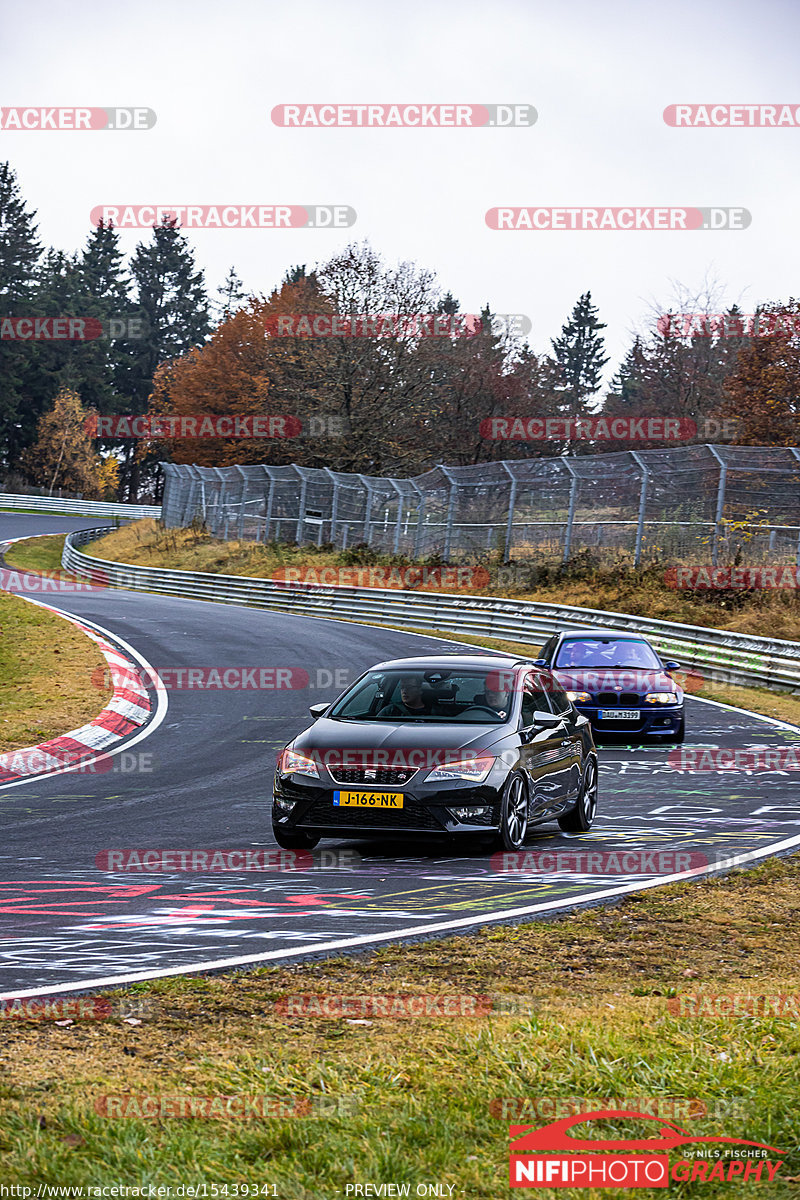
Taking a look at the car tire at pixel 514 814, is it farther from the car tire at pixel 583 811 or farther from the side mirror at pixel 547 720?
the car tire at pixel 583 811

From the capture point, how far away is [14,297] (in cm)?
10556

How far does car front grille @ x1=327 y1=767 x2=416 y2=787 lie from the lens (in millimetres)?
9793

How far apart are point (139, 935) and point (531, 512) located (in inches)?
1245

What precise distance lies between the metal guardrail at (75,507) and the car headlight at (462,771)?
76.5 meters

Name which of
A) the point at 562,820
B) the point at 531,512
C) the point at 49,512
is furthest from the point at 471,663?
the point at 49,512

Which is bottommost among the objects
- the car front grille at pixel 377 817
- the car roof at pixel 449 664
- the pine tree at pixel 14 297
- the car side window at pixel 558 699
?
the car front grille at pixel 377 817

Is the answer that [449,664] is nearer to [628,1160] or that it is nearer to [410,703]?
[410,703]

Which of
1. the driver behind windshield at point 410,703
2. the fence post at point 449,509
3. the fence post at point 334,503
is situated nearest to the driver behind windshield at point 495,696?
the driver behind windshield at point 410,703

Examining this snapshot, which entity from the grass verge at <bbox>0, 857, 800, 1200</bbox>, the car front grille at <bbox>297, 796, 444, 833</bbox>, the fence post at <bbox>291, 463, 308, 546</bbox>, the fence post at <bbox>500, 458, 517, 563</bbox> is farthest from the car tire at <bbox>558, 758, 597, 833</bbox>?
the fence post at <bbox>291, 463, 308, 546</bbox>

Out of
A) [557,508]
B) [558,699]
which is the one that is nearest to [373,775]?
[558,699]

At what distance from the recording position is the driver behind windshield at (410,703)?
10.9 m

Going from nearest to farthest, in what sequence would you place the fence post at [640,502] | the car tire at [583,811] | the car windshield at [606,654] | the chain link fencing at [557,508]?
1. the car tire at [583,811]
2. the car windshield at [606,654]
3. the chain link fencing at [557,508]
4. the fence post at [640,502]

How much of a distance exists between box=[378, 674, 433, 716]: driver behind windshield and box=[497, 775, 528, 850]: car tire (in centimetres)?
103

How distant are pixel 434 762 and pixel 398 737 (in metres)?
0.40
